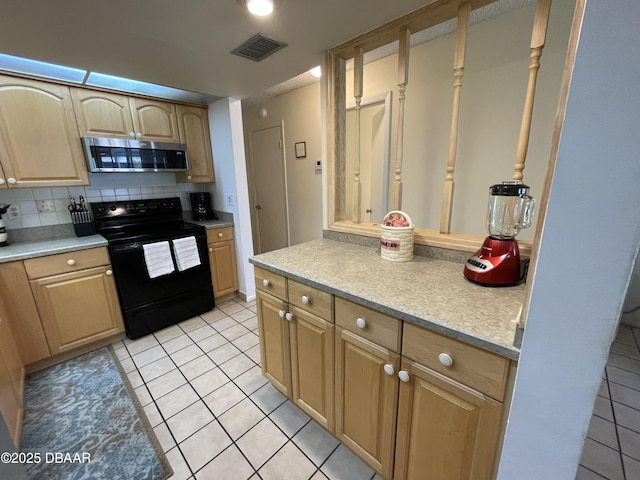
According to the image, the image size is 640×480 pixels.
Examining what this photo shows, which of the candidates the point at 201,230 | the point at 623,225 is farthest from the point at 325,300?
the point at 201,230

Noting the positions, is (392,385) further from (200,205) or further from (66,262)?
(200,205)

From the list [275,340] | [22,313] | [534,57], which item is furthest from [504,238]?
[22,313]

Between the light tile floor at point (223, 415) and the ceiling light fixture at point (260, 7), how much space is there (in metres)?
2.06

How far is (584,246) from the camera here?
1.55 ft

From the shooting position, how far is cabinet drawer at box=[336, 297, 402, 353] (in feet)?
3.04

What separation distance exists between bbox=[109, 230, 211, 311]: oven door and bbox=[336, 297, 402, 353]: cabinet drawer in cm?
187

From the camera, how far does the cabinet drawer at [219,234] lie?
8.66 feet

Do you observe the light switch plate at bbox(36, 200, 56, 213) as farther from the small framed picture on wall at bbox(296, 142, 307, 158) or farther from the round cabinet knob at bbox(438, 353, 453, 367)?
the round cabinet knob at bbox(438, 353, 453, 367)

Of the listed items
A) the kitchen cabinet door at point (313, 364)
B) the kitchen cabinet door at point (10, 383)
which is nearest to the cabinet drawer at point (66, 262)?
the kitchen cabinet door at point (10, 383)

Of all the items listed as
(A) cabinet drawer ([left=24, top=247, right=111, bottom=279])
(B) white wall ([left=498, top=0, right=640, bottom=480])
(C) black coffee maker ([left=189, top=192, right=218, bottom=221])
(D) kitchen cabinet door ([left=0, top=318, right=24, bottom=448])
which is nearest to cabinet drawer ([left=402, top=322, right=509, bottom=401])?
(B) white wall ([left=498, top=0, right=640, bottom=480])

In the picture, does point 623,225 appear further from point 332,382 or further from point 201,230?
point 201,230

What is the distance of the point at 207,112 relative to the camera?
2.74 metres

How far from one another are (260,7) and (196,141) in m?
1.85

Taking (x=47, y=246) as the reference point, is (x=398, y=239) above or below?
above
